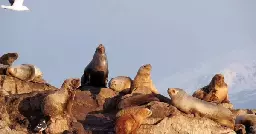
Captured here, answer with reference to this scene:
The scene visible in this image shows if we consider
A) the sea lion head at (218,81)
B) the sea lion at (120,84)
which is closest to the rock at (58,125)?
the sea lion at (120,84)

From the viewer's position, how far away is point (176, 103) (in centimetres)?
1318

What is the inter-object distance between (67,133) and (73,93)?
157cm

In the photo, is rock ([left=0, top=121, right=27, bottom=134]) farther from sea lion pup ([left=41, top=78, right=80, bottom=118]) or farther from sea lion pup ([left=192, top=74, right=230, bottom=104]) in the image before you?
sea lion pup ([left=192, top=74, right=230, bottom=104])

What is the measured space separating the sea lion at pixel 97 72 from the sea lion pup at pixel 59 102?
5.08 m

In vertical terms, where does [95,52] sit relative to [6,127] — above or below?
above

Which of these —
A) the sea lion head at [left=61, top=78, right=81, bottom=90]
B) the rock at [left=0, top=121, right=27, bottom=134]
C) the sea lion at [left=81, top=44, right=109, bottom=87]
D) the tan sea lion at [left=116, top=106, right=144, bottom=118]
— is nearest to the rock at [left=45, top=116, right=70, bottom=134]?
the rock at [left=0, top=121, right=27, bottom=134]

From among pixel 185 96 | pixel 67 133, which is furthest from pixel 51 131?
pixel 185 96

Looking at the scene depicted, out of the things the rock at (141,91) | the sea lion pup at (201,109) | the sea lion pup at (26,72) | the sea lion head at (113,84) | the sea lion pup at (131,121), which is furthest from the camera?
the sea lion head at (113,84)

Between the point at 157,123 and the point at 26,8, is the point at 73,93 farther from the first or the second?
the point at 26,8

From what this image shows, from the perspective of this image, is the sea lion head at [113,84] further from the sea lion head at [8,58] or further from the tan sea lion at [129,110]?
the tan sea lion at [129,110]

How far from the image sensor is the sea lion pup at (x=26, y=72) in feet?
51.8

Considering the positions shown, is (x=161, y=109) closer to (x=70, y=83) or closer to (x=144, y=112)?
(x=144, y=112)

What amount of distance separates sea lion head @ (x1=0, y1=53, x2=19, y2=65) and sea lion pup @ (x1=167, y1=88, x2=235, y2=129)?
7.36 meters

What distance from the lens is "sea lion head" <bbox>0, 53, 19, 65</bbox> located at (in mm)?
18203
